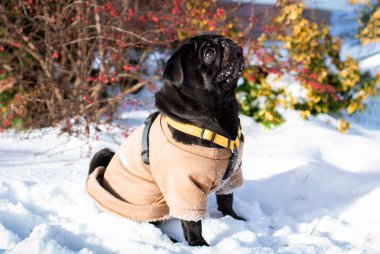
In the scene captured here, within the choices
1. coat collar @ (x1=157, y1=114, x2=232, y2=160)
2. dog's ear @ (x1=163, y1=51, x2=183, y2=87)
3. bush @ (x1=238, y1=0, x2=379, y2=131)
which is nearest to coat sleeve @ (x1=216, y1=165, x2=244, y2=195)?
coat collar @ (x1=157, y1=114, x2=232, y2=160)

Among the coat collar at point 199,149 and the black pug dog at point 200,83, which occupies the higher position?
the black pug dog at point 200,83

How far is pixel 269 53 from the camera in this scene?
4.93 m

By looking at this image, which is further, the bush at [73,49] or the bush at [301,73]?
the bush at [301,73]

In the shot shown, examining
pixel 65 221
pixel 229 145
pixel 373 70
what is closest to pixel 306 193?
pixel 229 145

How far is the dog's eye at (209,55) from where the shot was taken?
2.18m

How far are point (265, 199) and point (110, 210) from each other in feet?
3.90

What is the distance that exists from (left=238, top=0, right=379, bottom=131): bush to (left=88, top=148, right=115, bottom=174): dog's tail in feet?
7.81

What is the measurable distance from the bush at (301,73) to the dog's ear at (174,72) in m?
2.66

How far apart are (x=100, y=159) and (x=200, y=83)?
97 centimetres

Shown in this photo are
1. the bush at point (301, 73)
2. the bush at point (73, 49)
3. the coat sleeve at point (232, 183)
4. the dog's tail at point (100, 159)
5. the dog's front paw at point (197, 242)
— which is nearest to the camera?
the dog's front paw at point (197, 242)

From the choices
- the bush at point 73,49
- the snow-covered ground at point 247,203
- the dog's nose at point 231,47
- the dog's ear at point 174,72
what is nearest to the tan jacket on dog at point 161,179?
the snow-covered ground at point 247,203

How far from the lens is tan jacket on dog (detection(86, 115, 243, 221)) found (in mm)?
2137

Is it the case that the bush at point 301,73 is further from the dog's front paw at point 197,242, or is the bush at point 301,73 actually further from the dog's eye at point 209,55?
the dog's front paw at point 197,242

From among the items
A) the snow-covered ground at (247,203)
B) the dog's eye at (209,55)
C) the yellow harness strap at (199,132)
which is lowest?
the snow-covered ground at (247,203)
